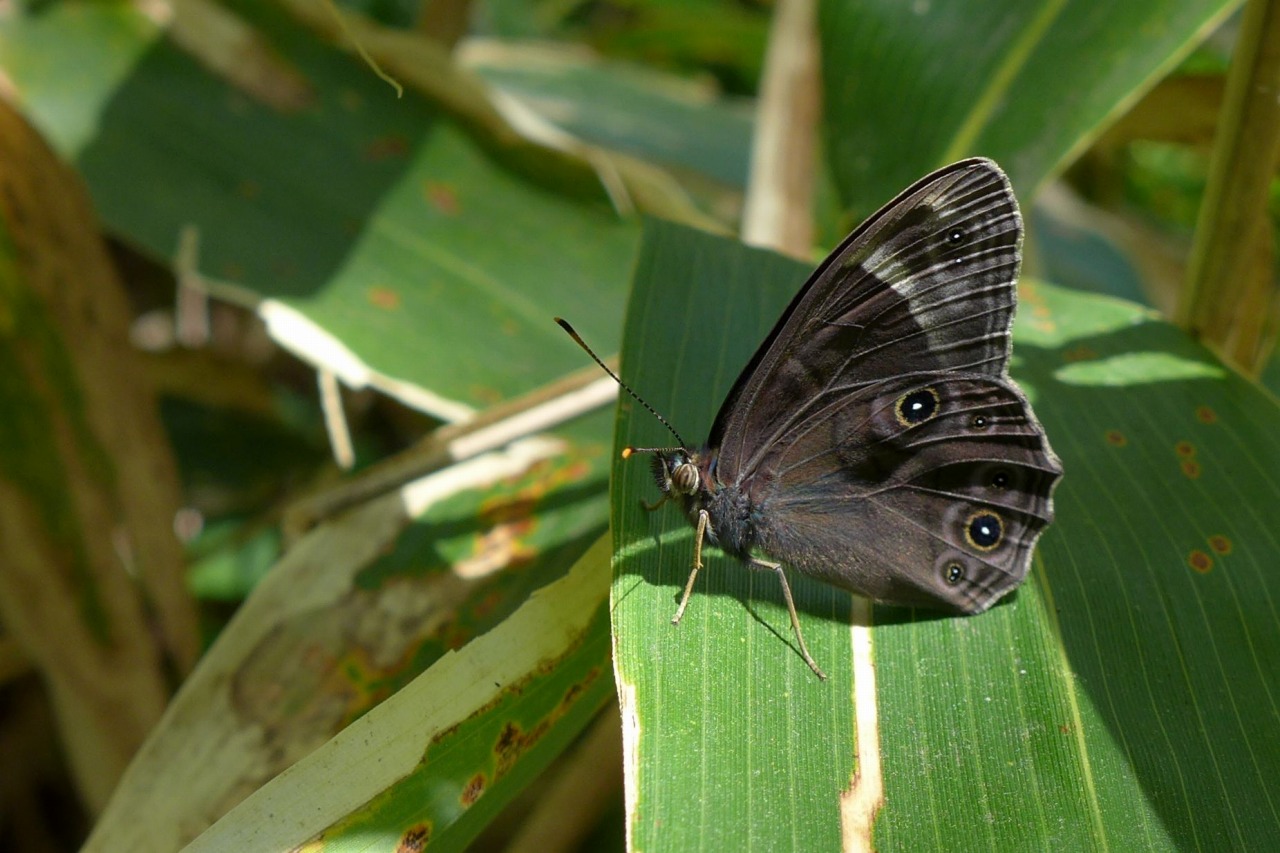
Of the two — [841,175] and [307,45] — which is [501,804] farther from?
[307,45]

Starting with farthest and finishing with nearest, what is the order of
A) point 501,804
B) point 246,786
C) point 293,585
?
point 293,585 < point 246,786 < point 501,804

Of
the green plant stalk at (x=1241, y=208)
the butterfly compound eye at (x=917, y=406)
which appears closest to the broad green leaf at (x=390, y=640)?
the butterfly compound eye at (x=917, y=406)

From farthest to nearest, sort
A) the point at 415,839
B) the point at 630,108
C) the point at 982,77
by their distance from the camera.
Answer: the point at 630,108, the point at 982,77, the point at 415,839

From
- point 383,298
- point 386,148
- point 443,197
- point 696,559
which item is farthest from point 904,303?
point 386,148

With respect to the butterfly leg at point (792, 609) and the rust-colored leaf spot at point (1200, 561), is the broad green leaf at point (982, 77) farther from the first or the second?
the butterfly leg at point (792, 609)

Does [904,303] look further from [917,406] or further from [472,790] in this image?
[472,790]

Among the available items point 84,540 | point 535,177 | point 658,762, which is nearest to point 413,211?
point 535,177

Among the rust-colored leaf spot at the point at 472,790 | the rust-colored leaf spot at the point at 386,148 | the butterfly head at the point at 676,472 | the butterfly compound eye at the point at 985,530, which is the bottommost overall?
the rust-colored leaf spot at the point at 472,790
